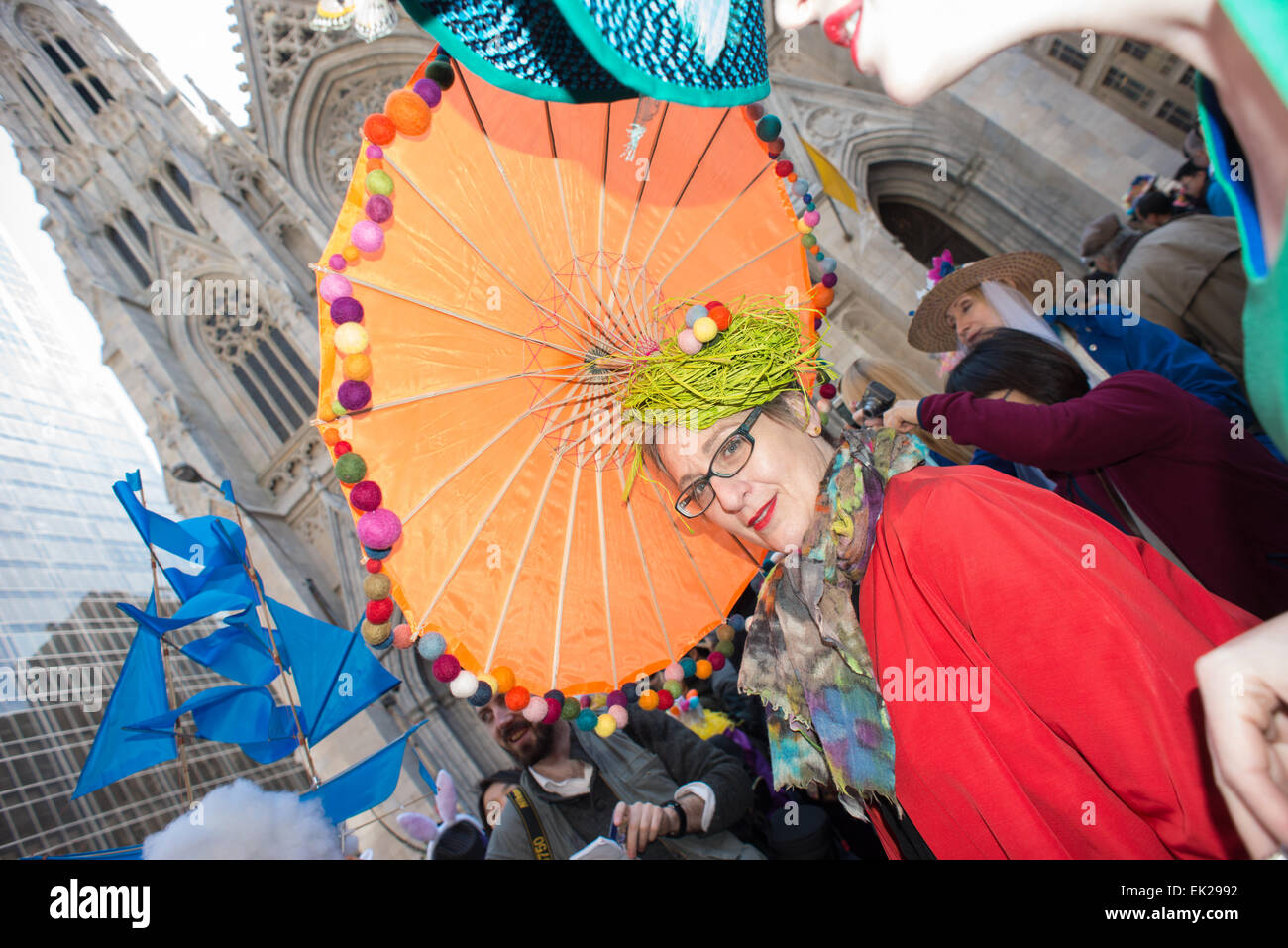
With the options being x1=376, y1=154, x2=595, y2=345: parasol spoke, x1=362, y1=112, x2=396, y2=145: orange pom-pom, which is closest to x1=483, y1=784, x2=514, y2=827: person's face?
x1=376, y1=154, x2=595, y2=345: parasol spoke

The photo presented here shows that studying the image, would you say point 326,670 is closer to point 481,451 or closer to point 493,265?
point 481,451

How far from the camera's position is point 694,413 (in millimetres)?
2189

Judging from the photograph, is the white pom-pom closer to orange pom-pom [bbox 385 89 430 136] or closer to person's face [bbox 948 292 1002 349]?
orange pom-pom [bbox 385 89 430 136]

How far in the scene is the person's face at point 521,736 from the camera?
3.65m

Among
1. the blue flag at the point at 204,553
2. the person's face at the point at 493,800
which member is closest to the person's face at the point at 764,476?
the person's face at the point at 493,800

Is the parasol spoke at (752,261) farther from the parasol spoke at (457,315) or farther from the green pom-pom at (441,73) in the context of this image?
the green pom-pom at (441,73)

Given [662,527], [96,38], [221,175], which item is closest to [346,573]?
[221,175]

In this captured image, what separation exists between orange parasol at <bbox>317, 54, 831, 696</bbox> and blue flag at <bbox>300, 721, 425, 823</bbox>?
9.73ft

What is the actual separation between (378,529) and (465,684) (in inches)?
22.3

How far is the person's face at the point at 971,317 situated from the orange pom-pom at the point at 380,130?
2997 mm

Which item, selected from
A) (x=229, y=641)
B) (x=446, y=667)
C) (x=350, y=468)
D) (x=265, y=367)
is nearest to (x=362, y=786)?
(x=229, y=641)

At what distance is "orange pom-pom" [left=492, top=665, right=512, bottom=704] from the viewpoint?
216 centimetres
